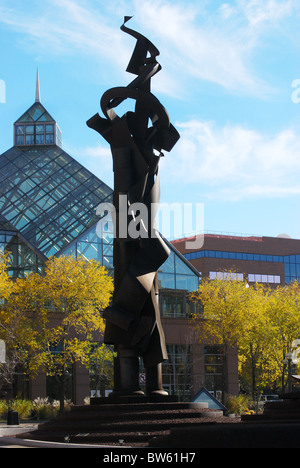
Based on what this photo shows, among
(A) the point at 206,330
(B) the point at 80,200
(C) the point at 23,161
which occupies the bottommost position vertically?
(A) the point at 206,330

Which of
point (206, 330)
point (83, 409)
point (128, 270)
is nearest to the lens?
point (83, 409)

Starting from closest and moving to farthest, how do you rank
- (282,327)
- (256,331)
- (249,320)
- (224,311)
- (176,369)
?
1. (249,320)
2. (224,311)
3. (256,331)
4. (282,327)
5. (176,369)

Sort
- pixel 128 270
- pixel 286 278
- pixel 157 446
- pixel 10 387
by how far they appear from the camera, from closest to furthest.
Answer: pixel 157 446 < pixel 128 270 < pixel 10 387 < pixel 286 278

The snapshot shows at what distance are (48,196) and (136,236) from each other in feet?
116

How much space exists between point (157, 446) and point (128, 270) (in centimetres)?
653

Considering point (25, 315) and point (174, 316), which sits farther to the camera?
point (174, 316)

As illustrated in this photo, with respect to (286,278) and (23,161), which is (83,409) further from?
(286,278)

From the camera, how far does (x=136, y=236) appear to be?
19516mm

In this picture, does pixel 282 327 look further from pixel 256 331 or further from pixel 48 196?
pixel 48 196

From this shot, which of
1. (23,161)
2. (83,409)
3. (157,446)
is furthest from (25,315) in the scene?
(157,446)

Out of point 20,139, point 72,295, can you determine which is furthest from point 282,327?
point 20,139

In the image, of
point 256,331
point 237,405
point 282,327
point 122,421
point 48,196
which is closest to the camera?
point 122,421

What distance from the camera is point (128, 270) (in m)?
19.1

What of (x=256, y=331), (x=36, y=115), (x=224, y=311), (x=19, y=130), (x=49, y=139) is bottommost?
(x=256, y=331)
